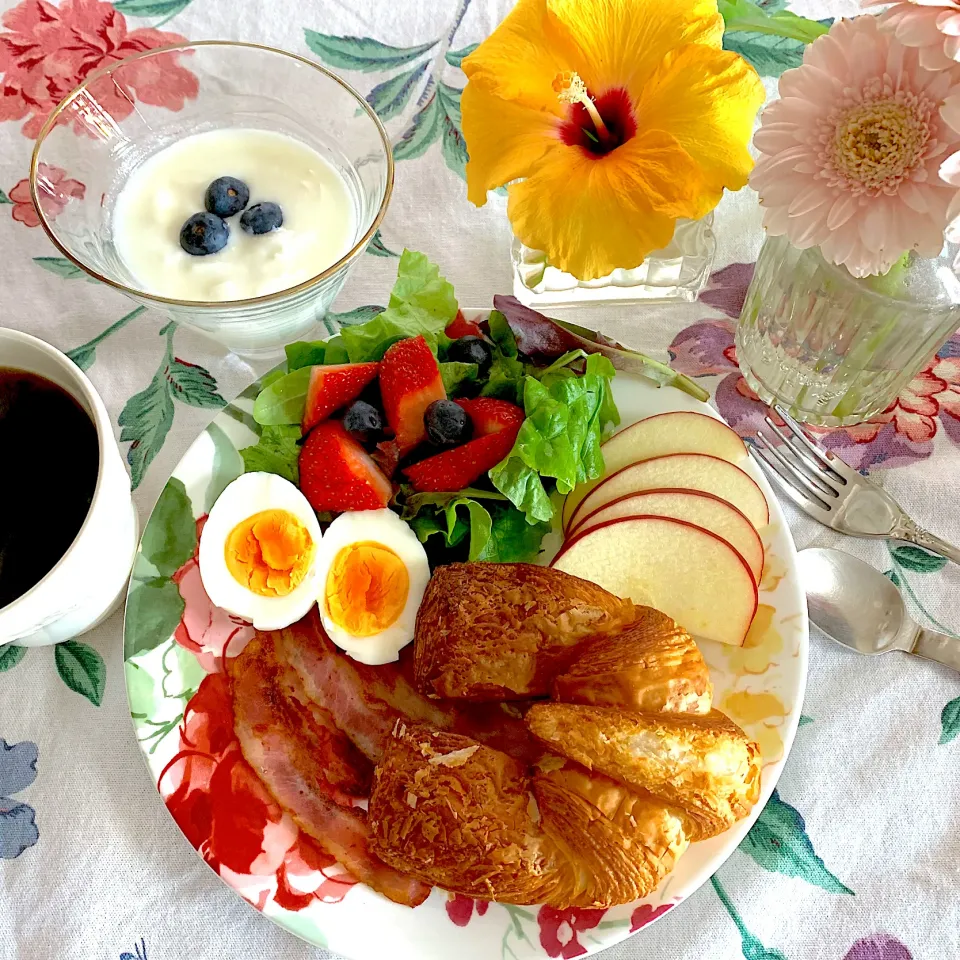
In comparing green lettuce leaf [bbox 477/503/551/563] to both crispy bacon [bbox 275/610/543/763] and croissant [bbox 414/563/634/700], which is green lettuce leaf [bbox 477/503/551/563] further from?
crispy bacon [bbox 275/610/543/763]

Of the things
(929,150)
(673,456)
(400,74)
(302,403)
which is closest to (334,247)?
(302,403)

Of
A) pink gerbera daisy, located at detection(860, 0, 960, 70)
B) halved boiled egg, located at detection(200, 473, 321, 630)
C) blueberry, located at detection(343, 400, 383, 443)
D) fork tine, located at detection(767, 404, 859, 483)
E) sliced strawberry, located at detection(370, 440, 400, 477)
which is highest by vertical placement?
pink gerbera daisy, located at detection(860, 0, 960, 70)

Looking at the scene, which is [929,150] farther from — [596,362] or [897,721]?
[897,721]

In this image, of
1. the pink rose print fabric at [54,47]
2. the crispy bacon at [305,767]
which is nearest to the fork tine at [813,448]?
the crispy bacon at [305,767]

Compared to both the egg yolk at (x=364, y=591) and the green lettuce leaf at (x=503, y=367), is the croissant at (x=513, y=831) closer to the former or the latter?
the egg yolk at (x=364, y=591)

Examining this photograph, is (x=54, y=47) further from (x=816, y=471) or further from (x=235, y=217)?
(x=816, y=471)

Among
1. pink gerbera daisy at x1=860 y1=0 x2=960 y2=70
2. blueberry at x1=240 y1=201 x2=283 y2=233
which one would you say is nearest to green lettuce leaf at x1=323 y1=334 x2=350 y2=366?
blueberry at x1=240 y1=201 x2=283 y2=233
